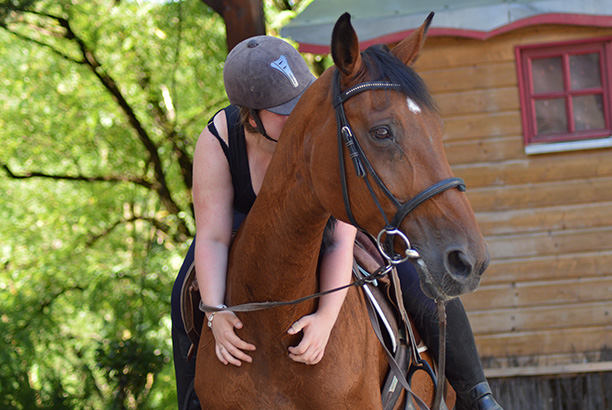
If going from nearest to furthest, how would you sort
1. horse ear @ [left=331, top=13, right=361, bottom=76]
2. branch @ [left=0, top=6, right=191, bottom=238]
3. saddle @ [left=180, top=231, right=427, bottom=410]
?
horse ear @ [left=331, top=13, right=361, bottom=76] → saddle @ [left=180, top=231, right=427, bottom=410] → branch @ [left=0, top=6, right=191, bottom=238]

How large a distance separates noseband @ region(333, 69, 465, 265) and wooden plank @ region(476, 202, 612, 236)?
4083mm

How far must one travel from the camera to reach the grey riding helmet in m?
2.17

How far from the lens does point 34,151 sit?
1034 centimetres

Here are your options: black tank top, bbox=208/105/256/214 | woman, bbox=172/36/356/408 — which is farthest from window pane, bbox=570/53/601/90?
black tank top, bbox=208/105/256/214

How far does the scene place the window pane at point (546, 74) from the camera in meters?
5.71

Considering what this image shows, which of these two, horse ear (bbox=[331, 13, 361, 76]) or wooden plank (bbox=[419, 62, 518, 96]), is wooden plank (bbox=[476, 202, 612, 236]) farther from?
horse ear (bbox=[331, 13, 361, 76])

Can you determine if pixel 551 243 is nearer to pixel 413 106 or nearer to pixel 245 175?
pixel 245 175

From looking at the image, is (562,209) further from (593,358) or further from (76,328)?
(76,328)

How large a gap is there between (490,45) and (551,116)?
2.80 ft

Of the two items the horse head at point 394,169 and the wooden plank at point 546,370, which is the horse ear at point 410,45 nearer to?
the horse head at point 394,169

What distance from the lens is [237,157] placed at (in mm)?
2330

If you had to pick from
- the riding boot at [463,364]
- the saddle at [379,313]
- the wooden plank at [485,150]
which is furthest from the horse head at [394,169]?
the wooden plank at [485,150]

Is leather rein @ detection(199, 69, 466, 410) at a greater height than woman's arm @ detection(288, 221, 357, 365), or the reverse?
leather rein @ detection(199, 69, 466, 410)

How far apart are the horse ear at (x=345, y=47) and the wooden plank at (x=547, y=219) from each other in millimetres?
4092
